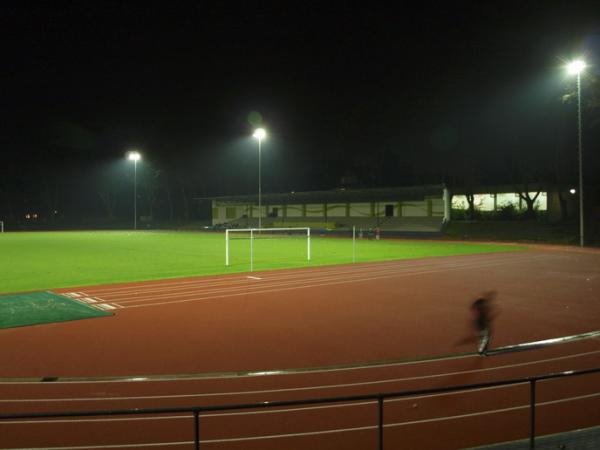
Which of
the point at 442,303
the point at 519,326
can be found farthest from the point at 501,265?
the point at 519,326

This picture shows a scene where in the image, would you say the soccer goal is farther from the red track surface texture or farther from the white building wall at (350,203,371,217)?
the white building wall at (350,203,371,217)

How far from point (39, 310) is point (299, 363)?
7.62 m

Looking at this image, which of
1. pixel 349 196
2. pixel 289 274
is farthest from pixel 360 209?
pixel 289 274

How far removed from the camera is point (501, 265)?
895 inches

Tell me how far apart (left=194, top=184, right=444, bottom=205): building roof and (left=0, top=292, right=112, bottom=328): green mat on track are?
43.3 meters

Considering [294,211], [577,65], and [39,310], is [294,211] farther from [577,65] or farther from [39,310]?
[39,310]

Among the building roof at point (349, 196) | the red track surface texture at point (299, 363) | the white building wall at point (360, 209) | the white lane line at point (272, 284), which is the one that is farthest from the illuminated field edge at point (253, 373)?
the white building wall at point (360, 209)

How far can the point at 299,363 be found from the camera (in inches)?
314

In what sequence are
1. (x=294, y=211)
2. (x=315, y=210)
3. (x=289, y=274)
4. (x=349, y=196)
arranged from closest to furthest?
(x=289, y=274), (x=349, y=196), (x=315, y=210), (x=294, y=211)

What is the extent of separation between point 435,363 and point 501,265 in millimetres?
16316

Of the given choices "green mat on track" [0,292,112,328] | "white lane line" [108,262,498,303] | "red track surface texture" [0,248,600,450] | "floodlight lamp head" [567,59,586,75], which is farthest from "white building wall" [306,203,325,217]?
"green mat on track" [0,292,112,328]

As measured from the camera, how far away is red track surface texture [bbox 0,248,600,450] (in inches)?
215

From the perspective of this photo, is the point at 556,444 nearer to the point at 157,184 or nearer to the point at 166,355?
the point at 166,355

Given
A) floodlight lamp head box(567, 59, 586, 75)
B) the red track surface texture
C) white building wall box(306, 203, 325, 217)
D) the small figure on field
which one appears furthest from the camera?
white building wall box(306, 203, 325, 217)
